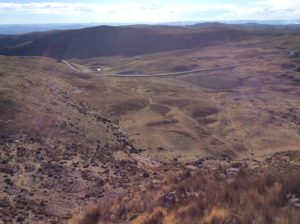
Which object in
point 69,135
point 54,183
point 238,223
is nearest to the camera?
point 238,223

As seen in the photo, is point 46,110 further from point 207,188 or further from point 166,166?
point 207,188

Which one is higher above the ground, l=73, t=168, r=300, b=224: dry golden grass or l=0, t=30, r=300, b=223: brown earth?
l=73, t=168, r=300, b=224: dry golden grass

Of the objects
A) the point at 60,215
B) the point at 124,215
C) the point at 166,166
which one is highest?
the point at 124,215

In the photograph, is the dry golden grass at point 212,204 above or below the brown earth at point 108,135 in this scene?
above

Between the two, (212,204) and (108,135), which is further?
(108,135)

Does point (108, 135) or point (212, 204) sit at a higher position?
point (212, 204)

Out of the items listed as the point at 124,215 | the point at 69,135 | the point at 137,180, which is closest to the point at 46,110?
the point at 69,135

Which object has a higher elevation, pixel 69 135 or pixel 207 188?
pixel 207 188

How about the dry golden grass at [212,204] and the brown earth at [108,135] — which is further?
the brown earth at [108,135]
